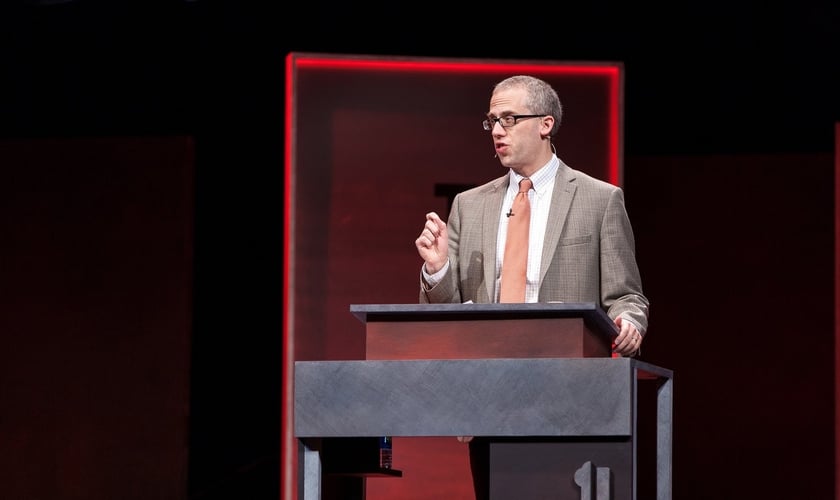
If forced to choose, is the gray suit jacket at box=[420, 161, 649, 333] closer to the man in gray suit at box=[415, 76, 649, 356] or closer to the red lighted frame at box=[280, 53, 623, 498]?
the man in gray suit at box=[415, 76, 649, 356]

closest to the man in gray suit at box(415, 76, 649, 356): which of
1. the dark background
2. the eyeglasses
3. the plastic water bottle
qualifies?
the eyeglasses

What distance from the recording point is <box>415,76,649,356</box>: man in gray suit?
2867 millimetres

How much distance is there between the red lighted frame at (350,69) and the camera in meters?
5.18

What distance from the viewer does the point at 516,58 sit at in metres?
6.10

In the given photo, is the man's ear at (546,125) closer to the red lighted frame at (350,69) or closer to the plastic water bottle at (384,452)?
the plastic water bottle at (384,452)

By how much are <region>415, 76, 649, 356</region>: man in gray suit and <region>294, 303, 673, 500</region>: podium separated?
2.01 feet

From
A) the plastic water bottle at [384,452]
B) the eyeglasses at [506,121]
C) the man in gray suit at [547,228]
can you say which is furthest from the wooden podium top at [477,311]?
the eyeglasses at [506,121]

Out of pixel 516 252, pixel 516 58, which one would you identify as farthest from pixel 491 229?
pixel 516 58

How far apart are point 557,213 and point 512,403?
857 millimetres

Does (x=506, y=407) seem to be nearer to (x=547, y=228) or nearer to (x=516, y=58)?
(x=547, y=228)

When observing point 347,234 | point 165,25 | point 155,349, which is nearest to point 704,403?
point 347,234

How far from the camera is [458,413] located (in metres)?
2.14

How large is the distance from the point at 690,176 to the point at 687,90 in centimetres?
50

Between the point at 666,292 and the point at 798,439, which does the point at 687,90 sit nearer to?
the point at 666,292
